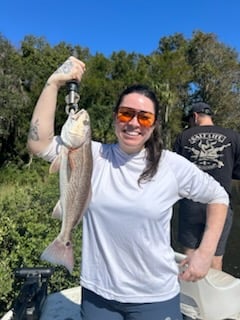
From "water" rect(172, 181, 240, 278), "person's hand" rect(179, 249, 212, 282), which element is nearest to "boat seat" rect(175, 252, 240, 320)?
"person's hand" rect(179, 249, 212, 282)

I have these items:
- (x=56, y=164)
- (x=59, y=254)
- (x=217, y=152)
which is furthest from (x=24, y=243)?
(x=56, y=164)

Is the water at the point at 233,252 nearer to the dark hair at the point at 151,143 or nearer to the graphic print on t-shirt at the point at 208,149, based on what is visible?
the graphic print on t-shirt at the point at 208,149

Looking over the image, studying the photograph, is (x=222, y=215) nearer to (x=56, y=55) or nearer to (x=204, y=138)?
(x=204, y=138)

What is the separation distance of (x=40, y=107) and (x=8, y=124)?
25.3m

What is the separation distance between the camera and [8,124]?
87.1 feet

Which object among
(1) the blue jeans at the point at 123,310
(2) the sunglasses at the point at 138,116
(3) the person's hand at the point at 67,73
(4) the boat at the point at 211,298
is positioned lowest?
(4) the boat at the point at 211,298

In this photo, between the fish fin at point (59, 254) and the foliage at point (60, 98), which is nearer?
the fish fin at point (59, 254)

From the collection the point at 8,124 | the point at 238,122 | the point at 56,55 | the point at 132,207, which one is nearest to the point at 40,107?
the point at 132,207

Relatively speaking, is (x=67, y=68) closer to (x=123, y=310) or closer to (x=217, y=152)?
(x=123, y=310)

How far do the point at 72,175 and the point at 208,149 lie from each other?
2.32 meters

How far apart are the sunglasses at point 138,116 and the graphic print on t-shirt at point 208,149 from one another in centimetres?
204

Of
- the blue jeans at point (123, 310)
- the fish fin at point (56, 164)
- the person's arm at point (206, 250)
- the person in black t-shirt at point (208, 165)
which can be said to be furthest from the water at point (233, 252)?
the fish fin at point (56, 164)

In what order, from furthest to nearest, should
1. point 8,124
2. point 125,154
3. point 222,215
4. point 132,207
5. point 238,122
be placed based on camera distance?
point 238,122 < point 8,124 < point 222,215 < point 125,154 < point 132,207

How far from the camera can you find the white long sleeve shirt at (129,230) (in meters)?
2.01
